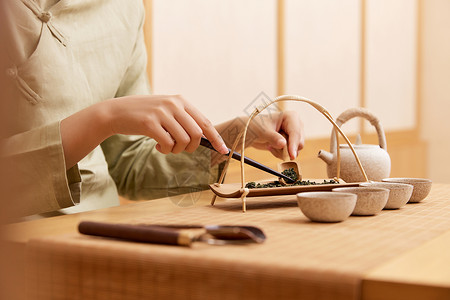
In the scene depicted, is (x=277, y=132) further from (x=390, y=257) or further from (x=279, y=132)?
(x=390, y=257)

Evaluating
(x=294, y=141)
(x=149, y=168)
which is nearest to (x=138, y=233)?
(x=294, y=141)

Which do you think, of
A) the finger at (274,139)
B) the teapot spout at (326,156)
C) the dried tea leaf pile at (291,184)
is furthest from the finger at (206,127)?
the teapot spout at (326,156)

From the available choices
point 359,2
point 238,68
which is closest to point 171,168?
point 238,68

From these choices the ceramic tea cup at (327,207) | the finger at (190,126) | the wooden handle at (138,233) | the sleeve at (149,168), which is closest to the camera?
the wooden handle at (138,233)

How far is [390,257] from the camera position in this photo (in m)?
0.69

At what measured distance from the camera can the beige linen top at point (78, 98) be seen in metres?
1.07

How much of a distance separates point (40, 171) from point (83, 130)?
4.3 inches

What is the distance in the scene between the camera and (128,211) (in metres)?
1.10

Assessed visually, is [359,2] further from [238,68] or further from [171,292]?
[171,292]

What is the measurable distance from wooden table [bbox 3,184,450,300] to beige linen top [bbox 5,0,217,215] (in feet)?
0.34

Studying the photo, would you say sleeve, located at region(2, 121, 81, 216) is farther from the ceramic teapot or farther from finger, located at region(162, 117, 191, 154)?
the ceramic teapot

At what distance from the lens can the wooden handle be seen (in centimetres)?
73

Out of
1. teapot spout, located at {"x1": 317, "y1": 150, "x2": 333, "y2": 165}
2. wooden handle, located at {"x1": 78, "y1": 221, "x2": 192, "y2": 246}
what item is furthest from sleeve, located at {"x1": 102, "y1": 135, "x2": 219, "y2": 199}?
wooden handle, located at {"x1": 78, "y1": 221, "x2": 192, "y2": 246}

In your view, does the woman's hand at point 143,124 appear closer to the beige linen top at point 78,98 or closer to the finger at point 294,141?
the beige linen top at point 78,98
